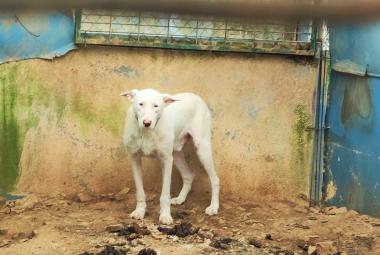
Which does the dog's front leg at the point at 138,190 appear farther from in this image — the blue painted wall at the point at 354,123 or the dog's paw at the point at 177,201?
the blue painted wall at the point at 354,123

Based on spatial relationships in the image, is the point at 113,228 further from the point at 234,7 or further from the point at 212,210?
the point at 234,7

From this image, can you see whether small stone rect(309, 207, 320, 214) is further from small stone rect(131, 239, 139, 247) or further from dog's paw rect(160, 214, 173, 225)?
small stone rect(131, 239, 139, 247)

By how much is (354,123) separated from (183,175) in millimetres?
1920

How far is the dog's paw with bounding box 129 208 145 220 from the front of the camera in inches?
232

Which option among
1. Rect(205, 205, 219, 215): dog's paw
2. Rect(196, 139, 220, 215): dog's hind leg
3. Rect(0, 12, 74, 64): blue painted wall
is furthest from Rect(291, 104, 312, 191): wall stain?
Rect(0, 12, 74, 64): blue painted wall

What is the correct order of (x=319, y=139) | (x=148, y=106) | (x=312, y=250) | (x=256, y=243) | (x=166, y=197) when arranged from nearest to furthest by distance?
(x=312, y=250), (x=256, y=243), (x=148, y=106), (x=166, y=197), (x=319, y=139)

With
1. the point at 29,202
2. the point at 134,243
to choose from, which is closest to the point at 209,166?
the point at 134,243

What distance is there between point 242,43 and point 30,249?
3.24 meters

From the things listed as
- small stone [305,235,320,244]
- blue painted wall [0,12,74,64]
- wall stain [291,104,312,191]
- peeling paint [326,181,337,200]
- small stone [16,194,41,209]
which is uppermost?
blue painted wall [0,12,74,64]

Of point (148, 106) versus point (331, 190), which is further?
point (331, 190)

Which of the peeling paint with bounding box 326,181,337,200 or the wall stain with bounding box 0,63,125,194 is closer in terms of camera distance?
the wall stain with bounding box 0,63,125,194

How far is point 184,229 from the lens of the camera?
548cm

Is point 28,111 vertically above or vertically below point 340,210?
above

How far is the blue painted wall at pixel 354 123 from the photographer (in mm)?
5945
